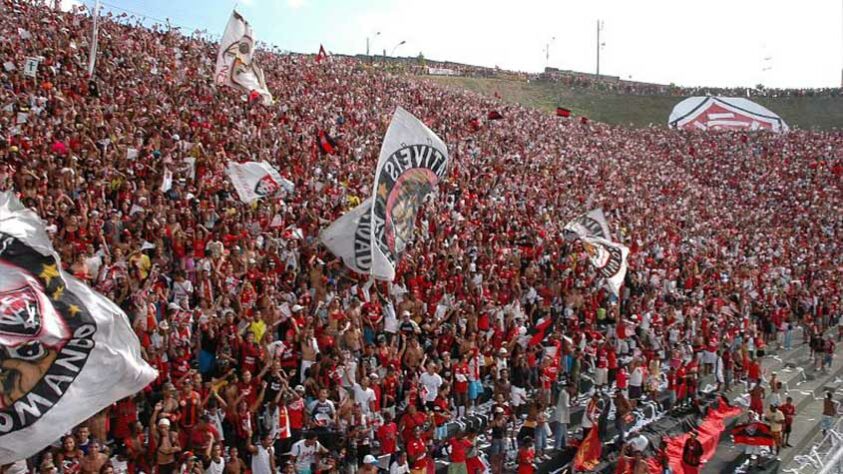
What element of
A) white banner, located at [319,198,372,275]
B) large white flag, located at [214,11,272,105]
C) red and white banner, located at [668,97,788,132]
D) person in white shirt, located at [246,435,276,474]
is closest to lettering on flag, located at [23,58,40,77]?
large white flag, located at [214,11,272,105]

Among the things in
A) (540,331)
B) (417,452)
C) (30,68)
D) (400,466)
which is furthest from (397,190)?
(30,68)

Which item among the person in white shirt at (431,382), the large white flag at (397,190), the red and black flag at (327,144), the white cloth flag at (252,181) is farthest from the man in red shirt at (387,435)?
the red and black flag at (327,144)

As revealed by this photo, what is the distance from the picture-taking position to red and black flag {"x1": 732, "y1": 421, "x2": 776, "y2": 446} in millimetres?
14375

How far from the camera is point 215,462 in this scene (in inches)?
345

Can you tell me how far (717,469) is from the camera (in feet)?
47.1

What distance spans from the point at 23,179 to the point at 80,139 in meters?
2.89

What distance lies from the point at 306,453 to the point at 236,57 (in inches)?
574

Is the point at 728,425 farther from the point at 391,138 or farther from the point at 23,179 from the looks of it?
the point at 23,179

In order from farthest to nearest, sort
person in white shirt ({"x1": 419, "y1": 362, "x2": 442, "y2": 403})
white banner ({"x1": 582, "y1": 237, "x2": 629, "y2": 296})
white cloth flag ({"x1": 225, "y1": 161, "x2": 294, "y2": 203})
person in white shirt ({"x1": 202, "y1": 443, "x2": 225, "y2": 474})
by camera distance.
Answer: white banner ({"x1": 582, "y1": 237, "x2": 629, "y2": 296}) → white cloth flag ({"x1": 225, "y1": 161, "x2": 294, "y2": 203}) → person in white shirt ({"x1": 419, "y1": 362, "x2": 442, "y2": 403}) → person in white shirt ({"x1": 202, "y1": 443, "x2": 225, "y2": 474})

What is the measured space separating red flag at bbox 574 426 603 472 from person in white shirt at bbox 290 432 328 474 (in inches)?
182

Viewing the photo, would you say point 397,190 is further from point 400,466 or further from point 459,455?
point 400,466

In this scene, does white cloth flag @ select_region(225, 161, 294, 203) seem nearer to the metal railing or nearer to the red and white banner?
the metal railing

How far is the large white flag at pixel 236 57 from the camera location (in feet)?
71.8

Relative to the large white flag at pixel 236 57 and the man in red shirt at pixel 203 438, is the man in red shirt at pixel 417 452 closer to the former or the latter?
the man in red shirt at pixel 203 438
